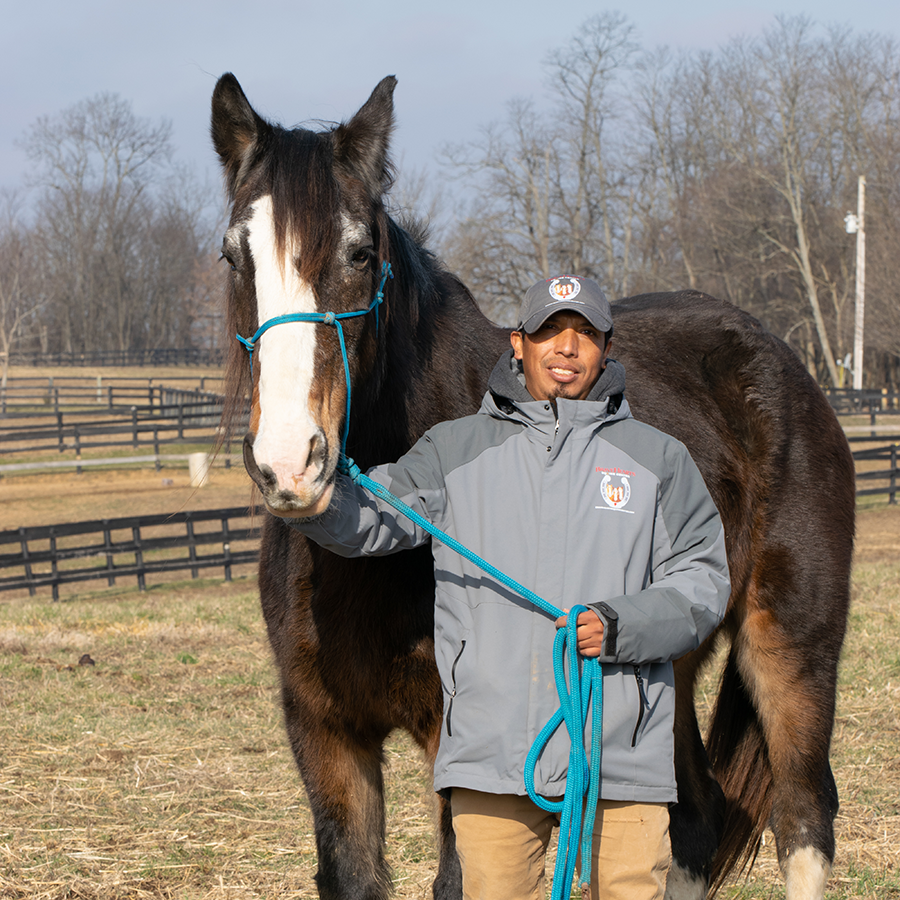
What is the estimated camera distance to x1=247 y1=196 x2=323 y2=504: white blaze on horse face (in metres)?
1.76

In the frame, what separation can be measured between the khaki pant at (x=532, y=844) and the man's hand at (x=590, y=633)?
0.34 metres

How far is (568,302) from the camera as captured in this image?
209 centimetres

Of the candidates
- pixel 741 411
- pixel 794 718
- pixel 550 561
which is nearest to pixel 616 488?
pixel 550 561

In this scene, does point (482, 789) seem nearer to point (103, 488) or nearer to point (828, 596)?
point (828, 596)

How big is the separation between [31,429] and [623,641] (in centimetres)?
2585

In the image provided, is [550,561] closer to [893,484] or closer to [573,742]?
[573,742]

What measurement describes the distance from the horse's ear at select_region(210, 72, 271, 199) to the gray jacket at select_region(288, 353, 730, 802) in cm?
82

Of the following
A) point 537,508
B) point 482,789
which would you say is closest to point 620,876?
point 482,789

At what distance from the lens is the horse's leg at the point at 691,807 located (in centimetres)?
340

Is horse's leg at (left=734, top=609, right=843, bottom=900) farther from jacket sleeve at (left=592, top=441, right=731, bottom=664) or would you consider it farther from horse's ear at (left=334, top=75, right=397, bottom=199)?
horse's ear at (left=334, top=75, right=397, bottom=199)

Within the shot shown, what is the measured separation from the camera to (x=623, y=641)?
1.86 metres

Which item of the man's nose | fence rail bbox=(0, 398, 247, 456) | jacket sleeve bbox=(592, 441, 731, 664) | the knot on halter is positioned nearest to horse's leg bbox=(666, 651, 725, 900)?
jacket sleeve bbox=(592, 441, 731, 664)

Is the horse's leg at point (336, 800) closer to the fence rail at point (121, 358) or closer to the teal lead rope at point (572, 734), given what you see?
the teal lead rope at point (572, 734)

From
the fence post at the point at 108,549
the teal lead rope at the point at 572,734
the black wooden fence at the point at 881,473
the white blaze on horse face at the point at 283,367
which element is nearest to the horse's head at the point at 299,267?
the white blaze on horse face at the point at 283,367
